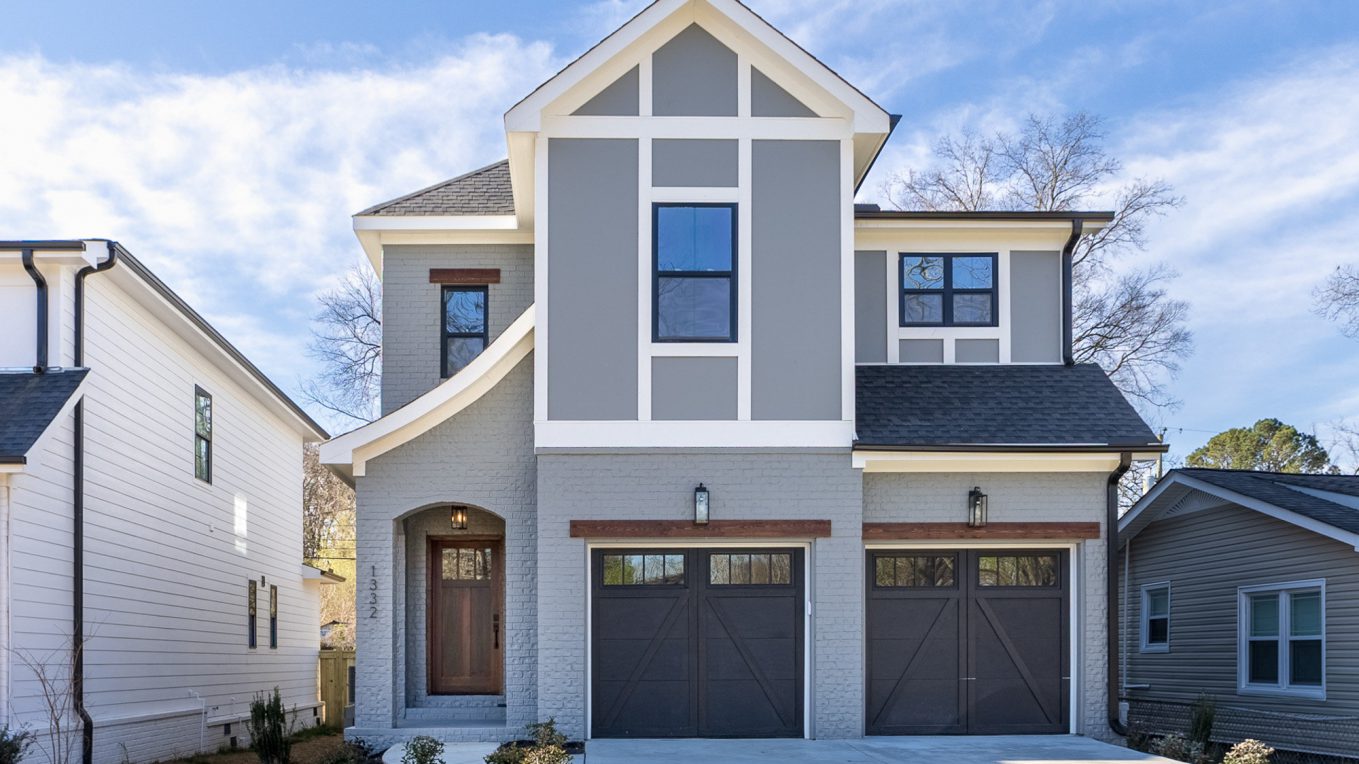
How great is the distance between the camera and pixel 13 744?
11.2m

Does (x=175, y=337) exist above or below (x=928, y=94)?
below

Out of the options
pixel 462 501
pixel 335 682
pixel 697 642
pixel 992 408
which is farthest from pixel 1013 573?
pixel 335 682

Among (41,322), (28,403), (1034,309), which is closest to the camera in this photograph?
(28,403)

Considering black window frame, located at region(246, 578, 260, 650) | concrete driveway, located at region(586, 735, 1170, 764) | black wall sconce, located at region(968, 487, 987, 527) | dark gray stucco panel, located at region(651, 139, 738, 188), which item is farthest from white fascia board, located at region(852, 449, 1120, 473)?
black window frame, located at region(246, 578, 260, 650)

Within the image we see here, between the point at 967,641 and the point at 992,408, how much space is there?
259cm

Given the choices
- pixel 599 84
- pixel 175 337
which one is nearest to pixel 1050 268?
pixel 599 84

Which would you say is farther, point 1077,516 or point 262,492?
point 262,492

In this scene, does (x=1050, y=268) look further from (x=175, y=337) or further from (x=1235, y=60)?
(x=1235, y=60)

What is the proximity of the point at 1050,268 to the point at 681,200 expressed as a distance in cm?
487

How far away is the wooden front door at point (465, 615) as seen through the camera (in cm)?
1486

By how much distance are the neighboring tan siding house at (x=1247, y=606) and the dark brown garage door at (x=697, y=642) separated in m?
6.07

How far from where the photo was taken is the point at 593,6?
18.0m

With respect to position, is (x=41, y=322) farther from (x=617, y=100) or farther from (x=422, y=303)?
(x=617, y=100)

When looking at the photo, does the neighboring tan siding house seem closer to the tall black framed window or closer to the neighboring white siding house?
the tall black framed window
